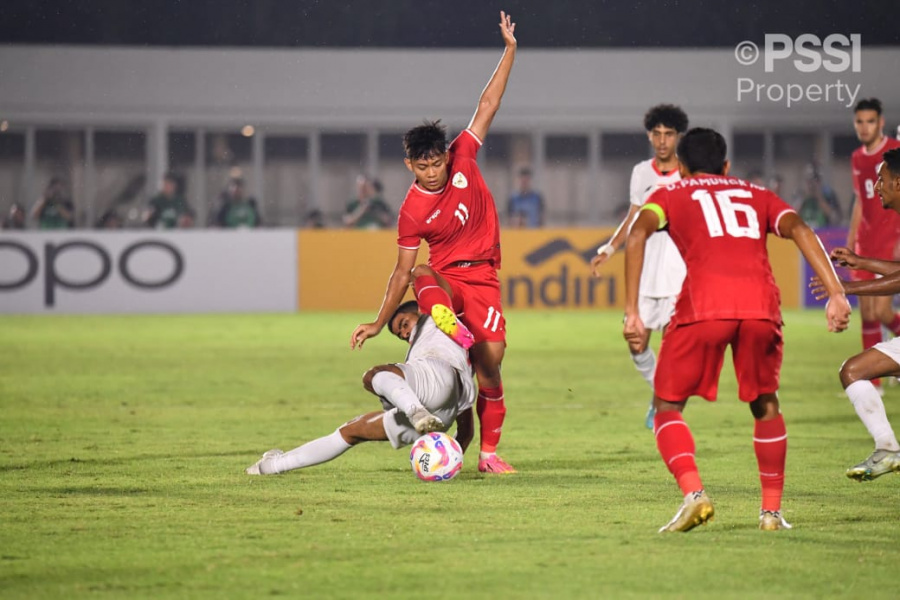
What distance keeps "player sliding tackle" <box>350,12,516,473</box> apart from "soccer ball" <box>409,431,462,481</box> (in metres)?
0.52

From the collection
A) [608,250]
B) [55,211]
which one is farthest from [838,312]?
[55,211]

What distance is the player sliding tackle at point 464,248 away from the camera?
795cm

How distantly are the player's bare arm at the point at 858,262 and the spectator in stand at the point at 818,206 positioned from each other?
17.9 meters

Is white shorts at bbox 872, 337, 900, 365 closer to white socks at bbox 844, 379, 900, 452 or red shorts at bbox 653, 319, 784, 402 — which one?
white socks at bbox 844, 379, 900, 452

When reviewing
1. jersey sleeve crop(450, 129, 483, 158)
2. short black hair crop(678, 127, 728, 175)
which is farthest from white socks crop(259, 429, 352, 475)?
short black hair crop(678, 127, 728, 175)

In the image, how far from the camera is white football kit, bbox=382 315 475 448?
7.56m

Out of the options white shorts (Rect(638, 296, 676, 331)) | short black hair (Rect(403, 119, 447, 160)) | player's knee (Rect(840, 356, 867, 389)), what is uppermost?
short black hair (Rect(403, 119, 447, 160))

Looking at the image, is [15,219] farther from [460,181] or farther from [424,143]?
[424,143]

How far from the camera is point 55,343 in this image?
1741 cm

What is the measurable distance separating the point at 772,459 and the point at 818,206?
64.8 feet

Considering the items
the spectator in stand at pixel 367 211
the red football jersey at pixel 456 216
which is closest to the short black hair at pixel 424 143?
the red football jersey at pixel 456 216

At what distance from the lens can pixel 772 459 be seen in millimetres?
6117

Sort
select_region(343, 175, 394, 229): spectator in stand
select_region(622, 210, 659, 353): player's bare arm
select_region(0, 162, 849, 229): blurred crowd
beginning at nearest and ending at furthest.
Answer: select_region(622, 210, 659, 353): player's bare arm → select_region(0, 162, 849, 229): blurred crowd → select_region(343, 175, 394, 229): spectator in stand

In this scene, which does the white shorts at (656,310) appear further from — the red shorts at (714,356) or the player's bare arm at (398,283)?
the red shorts at (714,356)
